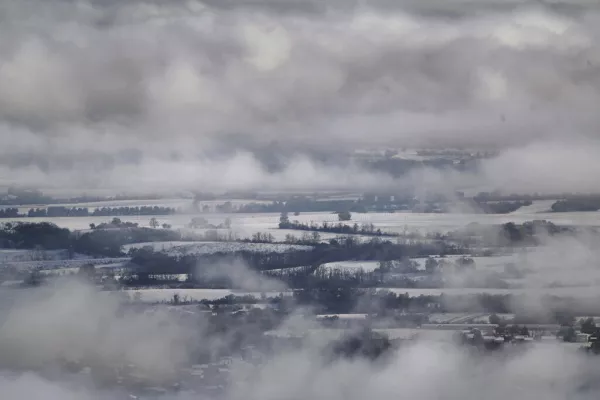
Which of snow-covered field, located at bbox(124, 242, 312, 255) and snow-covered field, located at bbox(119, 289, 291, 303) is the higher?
snow-covered field, located at bbox(124, 242, 312, 255)

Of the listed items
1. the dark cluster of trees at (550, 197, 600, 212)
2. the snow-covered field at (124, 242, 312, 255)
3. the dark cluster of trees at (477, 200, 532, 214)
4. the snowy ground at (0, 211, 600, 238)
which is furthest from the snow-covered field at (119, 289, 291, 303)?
the dark cluster of trees at (550, 197, 600, 212)

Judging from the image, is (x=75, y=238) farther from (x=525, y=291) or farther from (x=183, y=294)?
(x=525, y=291)

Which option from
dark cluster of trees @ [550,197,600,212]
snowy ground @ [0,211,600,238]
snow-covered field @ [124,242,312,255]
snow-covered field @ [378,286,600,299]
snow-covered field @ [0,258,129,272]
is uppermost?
dark cluster of trees @ [550,197,600,212]

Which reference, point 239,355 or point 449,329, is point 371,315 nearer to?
point 449,329

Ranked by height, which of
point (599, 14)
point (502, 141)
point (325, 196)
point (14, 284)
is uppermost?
point (599, 14)

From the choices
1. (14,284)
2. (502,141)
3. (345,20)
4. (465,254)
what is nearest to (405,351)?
(465,254)

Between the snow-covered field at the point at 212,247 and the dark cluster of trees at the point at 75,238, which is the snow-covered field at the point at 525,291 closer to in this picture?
the snow-covered field at the point at 212,247

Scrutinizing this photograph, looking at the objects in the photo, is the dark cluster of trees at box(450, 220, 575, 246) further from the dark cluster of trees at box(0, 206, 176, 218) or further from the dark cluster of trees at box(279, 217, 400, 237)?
the dark cluster of trees at box(0, 206, 176, 218)

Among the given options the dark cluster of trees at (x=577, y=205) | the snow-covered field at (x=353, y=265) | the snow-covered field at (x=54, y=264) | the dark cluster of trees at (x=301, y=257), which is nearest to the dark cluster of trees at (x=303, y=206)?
the dark cluster of trees at (x=301, y=257)

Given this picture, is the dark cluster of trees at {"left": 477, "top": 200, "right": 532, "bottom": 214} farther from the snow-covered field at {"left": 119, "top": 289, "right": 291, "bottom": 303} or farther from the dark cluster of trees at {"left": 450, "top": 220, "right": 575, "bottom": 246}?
the snow-covered field at {"left": 119, "top": 289, "right": 291, "bottom": 303}

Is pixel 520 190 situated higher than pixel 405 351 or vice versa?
pixel 520 190
